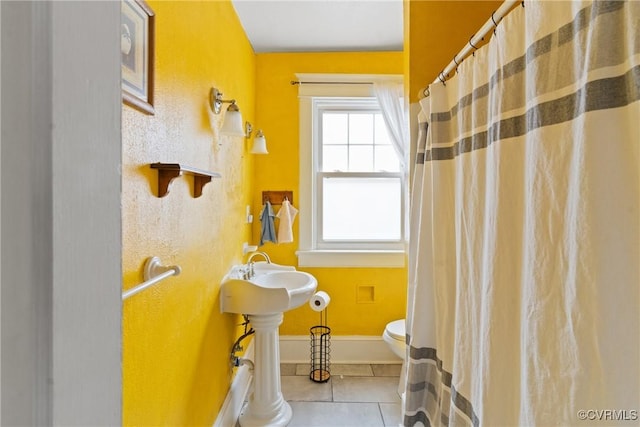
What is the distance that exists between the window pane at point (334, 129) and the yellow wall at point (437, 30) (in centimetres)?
113

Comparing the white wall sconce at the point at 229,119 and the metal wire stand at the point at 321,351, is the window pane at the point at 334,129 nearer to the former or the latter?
the white wall sconce at the point at 229,119

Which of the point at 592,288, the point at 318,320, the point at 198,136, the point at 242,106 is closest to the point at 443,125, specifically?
the point at 592,288

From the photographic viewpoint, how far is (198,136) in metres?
1.34

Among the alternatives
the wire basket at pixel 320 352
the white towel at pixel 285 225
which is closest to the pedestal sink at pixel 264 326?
the wire basket at pixel 320 352

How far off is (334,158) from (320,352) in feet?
4.97

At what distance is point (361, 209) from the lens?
2.55m

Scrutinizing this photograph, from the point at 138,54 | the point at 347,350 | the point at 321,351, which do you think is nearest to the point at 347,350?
the point at 347,350

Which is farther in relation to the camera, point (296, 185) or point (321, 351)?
point (296, 185)

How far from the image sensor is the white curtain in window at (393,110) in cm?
235

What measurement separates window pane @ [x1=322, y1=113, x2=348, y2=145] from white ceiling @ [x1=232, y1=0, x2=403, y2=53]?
52 cm

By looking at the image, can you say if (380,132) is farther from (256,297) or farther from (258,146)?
(256,297)

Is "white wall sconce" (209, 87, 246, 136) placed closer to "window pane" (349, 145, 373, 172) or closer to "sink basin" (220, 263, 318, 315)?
"sink basin" (220, 263, 318, 315)

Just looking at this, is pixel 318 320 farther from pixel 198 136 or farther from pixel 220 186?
pixel 198 136
